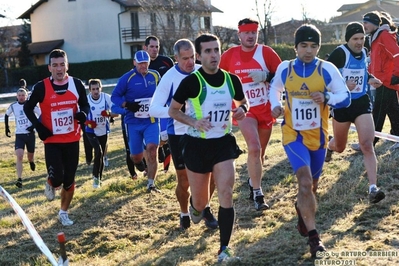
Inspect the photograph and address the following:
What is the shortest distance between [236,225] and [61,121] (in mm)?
2600

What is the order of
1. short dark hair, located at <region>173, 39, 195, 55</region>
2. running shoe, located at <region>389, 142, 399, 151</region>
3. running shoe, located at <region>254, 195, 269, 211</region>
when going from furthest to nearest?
running shoe, located at <region>389, 142, 399, 151</region>, running shoe, located at <region>254, 195, 269, 211</region>, short dark hair, located at <region>173, 39, 195, 55</region>

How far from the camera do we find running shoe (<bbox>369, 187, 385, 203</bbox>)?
717cm

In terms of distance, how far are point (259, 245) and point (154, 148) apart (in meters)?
3.82

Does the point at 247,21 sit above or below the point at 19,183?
above

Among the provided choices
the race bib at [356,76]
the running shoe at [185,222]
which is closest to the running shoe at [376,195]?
the race bib at [356,76]

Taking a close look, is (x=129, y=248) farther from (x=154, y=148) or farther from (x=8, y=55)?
(x=8, y=55)

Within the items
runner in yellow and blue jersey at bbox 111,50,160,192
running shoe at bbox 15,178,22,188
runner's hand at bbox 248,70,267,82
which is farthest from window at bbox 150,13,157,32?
runner's hand at bbox 248,70,267,82

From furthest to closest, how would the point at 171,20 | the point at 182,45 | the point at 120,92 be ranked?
the point at 171,20 < the point at 120,92 < the point at 182,45

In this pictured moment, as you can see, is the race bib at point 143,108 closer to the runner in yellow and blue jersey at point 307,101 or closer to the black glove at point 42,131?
the black glove at point 42,131

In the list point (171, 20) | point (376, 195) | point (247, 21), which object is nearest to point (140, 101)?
point (247, 21)

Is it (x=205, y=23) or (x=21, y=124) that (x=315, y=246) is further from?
(x=205, y=23)

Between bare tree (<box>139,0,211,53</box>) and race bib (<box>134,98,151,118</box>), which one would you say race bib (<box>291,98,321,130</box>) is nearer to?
race bib (<box>134,98,151,118</box>)

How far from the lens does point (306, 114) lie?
6.14 meters

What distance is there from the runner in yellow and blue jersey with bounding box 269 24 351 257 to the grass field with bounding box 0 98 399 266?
532 mm
